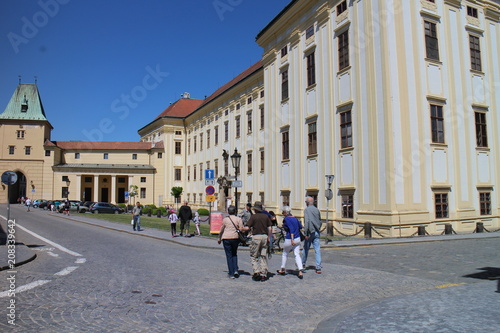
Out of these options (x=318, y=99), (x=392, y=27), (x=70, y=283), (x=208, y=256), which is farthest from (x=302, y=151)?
(x=70, y=283)

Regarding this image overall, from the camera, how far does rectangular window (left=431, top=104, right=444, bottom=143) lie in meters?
22.2

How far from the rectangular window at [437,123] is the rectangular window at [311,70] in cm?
771

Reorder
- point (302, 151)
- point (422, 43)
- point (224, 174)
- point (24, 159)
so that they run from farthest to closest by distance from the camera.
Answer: point (24, 159) < point (224, 174) < point (302, 151) < point (422, 43)

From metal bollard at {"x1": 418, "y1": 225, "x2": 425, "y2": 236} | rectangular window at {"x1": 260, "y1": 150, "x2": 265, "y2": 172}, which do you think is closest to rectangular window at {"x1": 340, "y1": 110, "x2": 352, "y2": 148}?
metal bollard at {"x1": 418, "y1": 225, "x2": 425, "y2": 236}

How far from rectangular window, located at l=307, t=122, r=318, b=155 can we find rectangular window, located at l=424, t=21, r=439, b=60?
7743mm

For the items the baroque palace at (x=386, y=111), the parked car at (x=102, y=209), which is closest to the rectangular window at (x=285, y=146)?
the baroque palace at (x=386, y=111)

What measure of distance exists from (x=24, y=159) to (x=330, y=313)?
7285 cm

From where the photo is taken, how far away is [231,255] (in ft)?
32.8

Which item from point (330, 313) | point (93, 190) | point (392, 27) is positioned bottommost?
point (330, 313)

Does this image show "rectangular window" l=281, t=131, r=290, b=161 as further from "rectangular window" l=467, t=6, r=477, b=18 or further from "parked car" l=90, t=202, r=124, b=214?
"parked car" l=90, t=202, r=124, b=214

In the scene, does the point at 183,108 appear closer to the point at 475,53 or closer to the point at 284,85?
the point at 284,85

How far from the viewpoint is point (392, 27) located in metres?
21.2

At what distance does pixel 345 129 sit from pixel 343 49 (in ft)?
15.3

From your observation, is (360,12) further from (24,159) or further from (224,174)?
(24,159)
